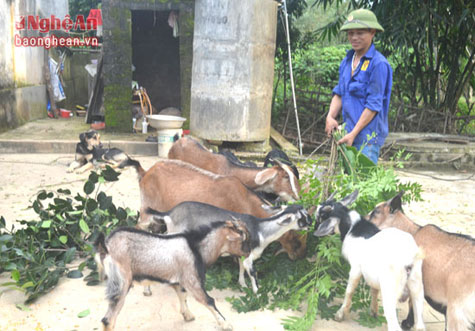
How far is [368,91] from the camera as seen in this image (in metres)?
4.60

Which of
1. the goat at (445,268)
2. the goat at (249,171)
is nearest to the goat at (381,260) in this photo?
the goat at (445,268)

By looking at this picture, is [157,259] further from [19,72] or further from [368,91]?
[19,72]

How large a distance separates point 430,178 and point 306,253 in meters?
5.42

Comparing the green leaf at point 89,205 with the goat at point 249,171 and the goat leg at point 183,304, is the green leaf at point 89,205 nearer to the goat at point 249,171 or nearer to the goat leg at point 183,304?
the goat at point 249,171

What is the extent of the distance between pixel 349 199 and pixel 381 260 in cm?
73

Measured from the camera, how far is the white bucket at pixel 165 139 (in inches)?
371

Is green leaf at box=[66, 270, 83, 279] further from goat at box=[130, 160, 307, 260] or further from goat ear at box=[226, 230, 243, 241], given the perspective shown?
goat ear at box=[226, 230, 243, 241]

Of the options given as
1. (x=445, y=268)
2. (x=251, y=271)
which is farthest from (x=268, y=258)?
(x=445, y=268)

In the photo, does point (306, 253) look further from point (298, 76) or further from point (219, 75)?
point (298, 76)

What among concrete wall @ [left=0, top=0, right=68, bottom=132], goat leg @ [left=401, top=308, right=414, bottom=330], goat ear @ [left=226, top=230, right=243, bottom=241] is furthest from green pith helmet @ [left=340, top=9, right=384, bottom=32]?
concrete wall @ [left=0, top=0, right=68, bottom=132]

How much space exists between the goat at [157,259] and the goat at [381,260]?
0.70 metres

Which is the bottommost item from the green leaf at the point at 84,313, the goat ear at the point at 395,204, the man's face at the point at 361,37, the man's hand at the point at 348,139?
the green leaf at the point at 84,313

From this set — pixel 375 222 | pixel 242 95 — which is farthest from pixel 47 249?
pixel 242 95

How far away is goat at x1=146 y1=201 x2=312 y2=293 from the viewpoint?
3680 millimetres
